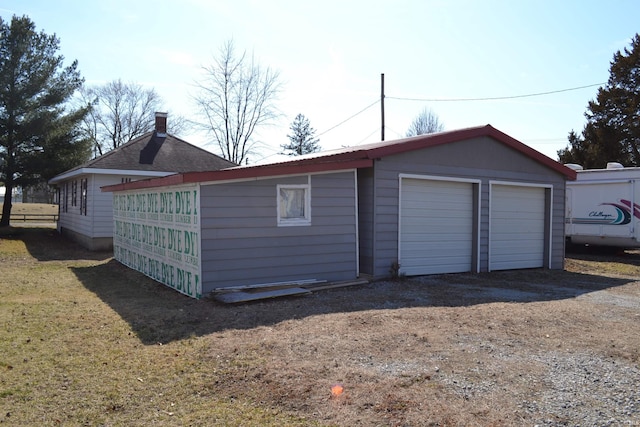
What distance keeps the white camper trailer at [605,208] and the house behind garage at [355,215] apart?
3.77m

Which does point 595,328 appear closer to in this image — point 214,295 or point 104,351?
point 214,295

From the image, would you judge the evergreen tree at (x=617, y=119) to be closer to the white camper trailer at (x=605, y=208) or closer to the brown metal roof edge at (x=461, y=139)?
the white camper trailer at (x=605, y=208)

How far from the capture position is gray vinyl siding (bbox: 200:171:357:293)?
27.0 feet

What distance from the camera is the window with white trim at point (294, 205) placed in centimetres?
905

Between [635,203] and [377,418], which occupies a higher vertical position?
[635,203]

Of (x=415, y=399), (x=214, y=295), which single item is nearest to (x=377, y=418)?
(x=415, y=399)

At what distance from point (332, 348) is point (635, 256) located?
52.6ft

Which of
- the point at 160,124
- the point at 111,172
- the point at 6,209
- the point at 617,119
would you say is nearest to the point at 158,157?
the point at 111,172

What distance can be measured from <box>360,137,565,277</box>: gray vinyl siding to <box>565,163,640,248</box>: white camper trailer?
376 centimetres

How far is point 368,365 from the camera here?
489cm

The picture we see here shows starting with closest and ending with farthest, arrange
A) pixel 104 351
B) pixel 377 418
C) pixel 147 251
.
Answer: pixel 377 418 → pixel 104 351 → pixel 147 251

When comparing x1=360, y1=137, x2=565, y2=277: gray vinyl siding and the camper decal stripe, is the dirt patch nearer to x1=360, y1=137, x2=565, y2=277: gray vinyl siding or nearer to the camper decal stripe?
x1=360, y1=137, x2=565, y2=277: gray vinyl siding

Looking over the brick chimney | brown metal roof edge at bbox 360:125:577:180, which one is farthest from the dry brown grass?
the brick chimney

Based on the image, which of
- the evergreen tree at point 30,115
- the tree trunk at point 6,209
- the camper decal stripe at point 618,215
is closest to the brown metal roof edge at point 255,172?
the camper decal stripe at point 618,215
